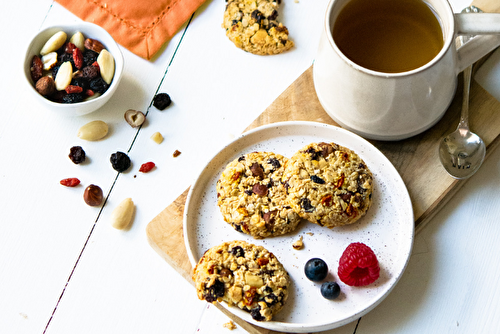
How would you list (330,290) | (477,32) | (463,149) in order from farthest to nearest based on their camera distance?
(463,149) → (330,290) → (477,32)

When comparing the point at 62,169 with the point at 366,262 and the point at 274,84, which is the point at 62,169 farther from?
the point at 366,262

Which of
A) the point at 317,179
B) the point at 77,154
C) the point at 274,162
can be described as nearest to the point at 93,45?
Answer: the point at 77,154

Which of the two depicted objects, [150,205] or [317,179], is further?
[150,205]

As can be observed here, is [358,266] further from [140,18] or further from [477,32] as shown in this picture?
[140,18]

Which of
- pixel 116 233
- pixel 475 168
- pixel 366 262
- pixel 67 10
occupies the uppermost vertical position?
pixel 67 10

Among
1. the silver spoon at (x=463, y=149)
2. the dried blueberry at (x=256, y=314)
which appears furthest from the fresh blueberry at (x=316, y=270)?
the silver spoon at (x=463, y=149)

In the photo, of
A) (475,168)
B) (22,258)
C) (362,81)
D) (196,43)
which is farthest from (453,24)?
(22,258)
